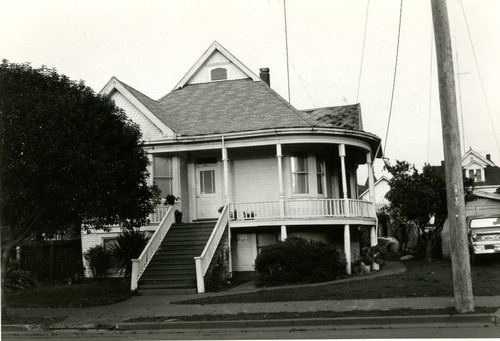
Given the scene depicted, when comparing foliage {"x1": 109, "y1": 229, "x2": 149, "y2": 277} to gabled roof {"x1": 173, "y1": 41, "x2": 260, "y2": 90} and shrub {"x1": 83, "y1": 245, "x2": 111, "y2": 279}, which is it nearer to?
shrub {"x1": 83, "y1": 245, "x2": 111, "y2": 279}

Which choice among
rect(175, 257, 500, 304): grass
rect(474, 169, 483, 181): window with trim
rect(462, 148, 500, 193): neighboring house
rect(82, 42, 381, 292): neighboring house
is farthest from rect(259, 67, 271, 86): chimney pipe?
rect(474, 169, 483, 181): window with trim

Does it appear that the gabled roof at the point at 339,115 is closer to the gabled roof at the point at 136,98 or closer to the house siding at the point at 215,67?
the house siding at the point at 215,67

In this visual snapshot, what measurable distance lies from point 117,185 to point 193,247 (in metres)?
5.32

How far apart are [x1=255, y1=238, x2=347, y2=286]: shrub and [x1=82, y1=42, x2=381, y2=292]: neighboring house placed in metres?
1.69

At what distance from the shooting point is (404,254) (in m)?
24.6

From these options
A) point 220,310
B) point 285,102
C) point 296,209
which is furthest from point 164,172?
point 220,310

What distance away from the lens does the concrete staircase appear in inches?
627

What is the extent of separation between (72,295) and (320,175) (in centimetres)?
966

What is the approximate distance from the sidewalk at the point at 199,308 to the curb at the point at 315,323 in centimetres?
37

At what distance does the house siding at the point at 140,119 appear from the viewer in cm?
2067

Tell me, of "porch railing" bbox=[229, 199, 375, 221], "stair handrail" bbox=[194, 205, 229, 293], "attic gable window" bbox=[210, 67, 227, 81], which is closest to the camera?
"stair handrail" bbox=[194, 205, 229, 293]

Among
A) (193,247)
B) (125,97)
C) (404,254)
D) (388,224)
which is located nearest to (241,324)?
(193,247)

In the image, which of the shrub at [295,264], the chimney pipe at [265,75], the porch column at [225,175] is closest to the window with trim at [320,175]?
the porch column at [225,175]

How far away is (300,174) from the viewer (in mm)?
20344
